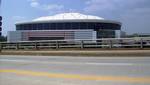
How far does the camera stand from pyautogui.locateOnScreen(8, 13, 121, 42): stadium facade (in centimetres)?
11788

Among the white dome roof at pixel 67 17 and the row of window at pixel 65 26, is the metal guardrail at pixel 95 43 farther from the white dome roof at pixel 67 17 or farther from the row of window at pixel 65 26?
the white dome roof at pixel 67 17

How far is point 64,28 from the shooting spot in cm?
12775

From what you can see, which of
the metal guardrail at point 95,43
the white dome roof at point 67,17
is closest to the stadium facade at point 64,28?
the white dome roof at point 67,17

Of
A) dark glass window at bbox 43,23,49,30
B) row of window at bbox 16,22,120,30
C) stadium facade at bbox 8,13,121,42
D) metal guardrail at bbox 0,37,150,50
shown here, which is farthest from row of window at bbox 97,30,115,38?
metal guardrail at bbox 0,37,150,50

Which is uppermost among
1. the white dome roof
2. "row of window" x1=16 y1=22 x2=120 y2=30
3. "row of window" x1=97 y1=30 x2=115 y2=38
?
the white dome roof

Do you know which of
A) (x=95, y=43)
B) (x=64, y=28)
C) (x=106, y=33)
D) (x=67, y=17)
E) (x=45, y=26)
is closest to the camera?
(x=95, y=43)

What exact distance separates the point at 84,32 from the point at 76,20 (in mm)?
11617

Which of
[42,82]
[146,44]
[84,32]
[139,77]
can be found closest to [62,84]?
[42,82]

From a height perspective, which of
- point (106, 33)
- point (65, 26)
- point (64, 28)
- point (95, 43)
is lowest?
point (106, 33)

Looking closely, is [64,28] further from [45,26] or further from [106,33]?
[106,33]

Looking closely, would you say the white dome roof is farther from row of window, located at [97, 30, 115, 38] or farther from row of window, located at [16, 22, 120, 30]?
row of window, located at [97, 30, 115, 38]

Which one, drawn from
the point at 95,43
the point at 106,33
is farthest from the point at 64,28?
the point at 95,43

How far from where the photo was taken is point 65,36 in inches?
4668

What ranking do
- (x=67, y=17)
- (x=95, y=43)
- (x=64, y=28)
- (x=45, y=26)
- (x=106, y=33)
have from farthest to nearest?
(x=45, y=26)
(x=67, y=17)
(x=64, y=28)
(x=106, y=33)
(x=95, y=43)
